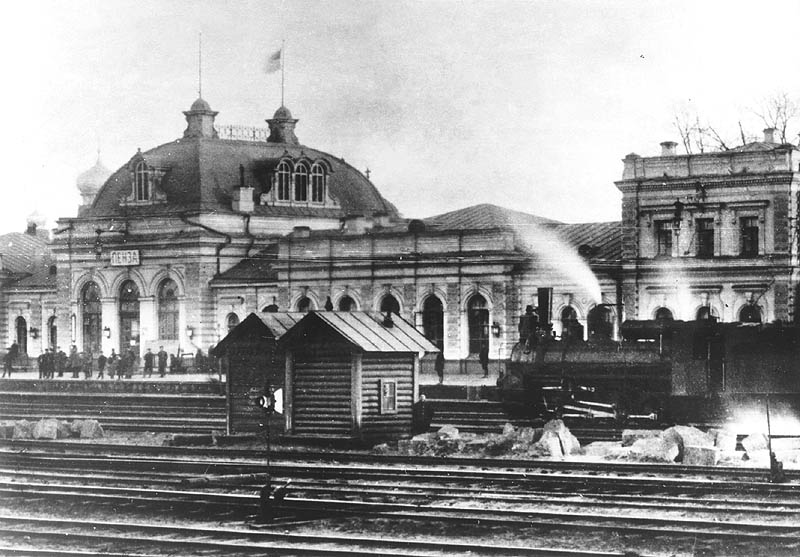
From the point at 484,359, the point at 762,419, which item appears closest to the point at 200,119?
the point at 484,359

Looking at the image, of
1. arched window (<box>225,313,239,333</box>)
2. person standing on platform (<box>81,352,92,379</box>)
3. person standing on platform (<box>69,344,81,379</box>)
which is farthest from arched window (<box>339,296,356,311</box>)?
person standing on platform (<box>69,344,81,379</box>)

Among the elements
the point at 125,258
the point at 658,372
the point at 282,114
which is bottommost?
the point at 658,372

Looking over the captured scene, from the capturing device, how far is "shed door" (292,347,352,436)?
28.1 metres

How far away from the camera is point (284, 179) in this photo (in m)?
62.2

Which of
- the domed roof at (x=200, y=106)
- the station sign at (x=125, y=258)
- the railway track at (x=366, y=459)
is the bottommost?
the railway track at (x=366, y=459)

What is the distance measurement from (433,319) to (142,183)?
18633 millimetres

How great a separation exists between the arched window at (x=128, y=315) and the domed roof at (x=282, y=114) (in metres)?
13.4

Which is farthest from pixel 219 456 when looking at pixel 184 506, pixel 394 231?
pixel 394 231

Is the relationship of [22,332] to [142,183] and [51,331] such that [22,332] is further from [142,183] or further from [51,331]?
[142,183]

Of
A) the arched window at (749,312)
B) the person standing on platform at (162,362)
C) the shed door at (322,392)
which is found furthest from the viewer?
the person standing on platform at (162,362)

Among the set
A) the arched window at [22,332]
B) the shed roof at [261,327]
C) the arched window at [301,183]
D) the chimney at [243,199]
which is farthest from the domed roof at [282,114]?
the shed roof at [261,327]

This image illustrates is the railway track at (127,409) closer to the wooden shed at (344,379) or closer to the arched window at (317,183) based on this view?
the wooden shed at (344,379)

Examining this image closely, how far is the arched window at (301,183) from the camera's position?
62500 mm

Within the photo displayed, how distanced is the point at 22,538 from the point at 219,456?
9.27 metres
